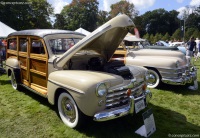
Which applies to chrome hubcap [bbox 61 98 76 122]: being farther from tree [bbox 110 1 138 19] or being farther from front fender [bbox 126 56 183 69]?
tree [bbox 110 1 138 19]

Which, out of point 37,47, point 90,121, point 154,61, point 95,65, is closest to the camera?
point 90,121

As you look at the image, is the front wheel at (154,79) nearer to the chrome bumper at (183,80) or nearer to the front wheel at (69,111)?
the chrome bumper at (183,80)

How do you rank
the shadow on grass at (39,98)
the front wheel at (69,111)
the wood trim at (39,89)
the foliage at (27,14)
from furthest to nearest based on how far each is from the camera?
the foliage at (27,14), the shadow on grass at (39,98), the wood trim at (39,89), the front wheel at (69,111)

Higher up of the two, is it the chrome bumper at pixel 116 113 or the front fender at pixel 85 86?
the front fender at pixel 85 86

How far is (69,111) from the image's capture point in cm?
352

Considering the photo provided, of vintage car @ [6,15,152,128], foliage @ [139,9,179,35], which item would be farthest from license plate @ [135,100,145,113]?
foliage @ [139,9,179,35]

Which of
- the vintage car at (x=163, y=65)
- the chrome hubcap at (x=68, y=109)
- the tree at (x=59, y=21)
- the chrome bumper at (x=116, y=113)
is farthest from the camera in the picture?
the tree at (x=59, y=21)

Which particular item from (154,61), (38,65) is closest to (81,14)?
(154,61)

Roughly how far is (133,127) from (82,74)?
52.5 inches

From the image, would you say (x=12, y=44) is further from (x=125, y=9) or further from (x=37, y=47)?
(x=125, y=9)

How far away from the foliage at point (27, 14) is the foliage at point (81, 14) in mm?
10717

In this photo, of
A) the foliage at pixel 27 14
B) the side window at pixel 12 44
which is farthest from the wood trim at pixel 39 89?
the foliage at pixel 27 14

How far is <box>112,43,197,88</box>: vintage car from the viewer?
561 cm

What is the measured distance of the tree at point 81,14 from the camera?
47438 millimetres
